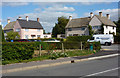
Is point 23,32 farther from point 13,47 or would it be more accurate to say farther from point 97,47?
point 13,47

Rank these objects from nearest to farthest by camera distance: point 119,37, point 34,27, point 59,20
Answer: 1. point 119,37
2. point 34,27
3. point 59,20

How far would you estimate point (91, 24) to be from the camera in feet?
164

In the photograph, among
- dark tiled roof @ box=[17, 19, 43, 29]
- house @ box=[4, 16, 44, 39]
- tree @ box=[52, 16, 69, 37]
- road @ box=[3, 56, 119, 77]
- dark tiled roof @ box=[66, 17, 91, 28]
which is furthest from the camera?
tree @ box=[52, 16, 69, 37]

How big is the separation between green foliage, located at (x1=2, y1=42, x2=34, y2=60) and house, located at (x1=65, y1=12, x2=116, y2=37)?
3830cm

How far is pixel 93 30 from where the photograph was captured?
49.6 meters

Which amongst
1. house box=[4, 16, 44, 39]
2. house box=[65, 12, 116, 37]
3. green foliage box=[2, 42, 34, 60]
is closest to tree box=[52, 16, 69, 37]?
house box=[4, 16, 44, 39]

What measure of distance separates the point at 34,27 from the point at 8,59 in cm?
4827

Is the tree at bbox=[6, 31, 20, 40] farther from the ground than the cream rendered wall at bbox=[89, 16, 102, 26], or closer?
closer

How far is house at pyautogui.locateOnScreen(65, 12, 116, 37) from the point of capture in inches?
1907

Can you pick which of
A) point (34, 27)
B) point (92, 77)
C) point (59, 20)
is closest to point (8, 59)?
point (92, 77)

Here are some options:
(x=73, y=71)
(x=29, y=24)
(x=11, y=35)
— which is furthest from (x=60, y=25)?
(x=73, y=71)

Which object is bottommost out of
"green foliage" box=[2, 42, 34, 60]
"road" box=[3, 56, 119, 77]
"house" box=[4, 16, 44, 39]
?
"road" box=[3, 56, 119, 77]

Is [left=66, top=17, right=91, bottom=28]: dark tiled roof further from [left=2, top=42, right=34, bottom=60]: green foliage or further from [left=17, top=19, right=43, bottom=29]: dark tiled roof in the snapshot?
[left=2, top=42, right=34, bottom=60]: green foliage

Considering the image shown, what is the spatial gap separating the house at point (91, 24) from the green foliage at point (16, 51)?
38.3 m
